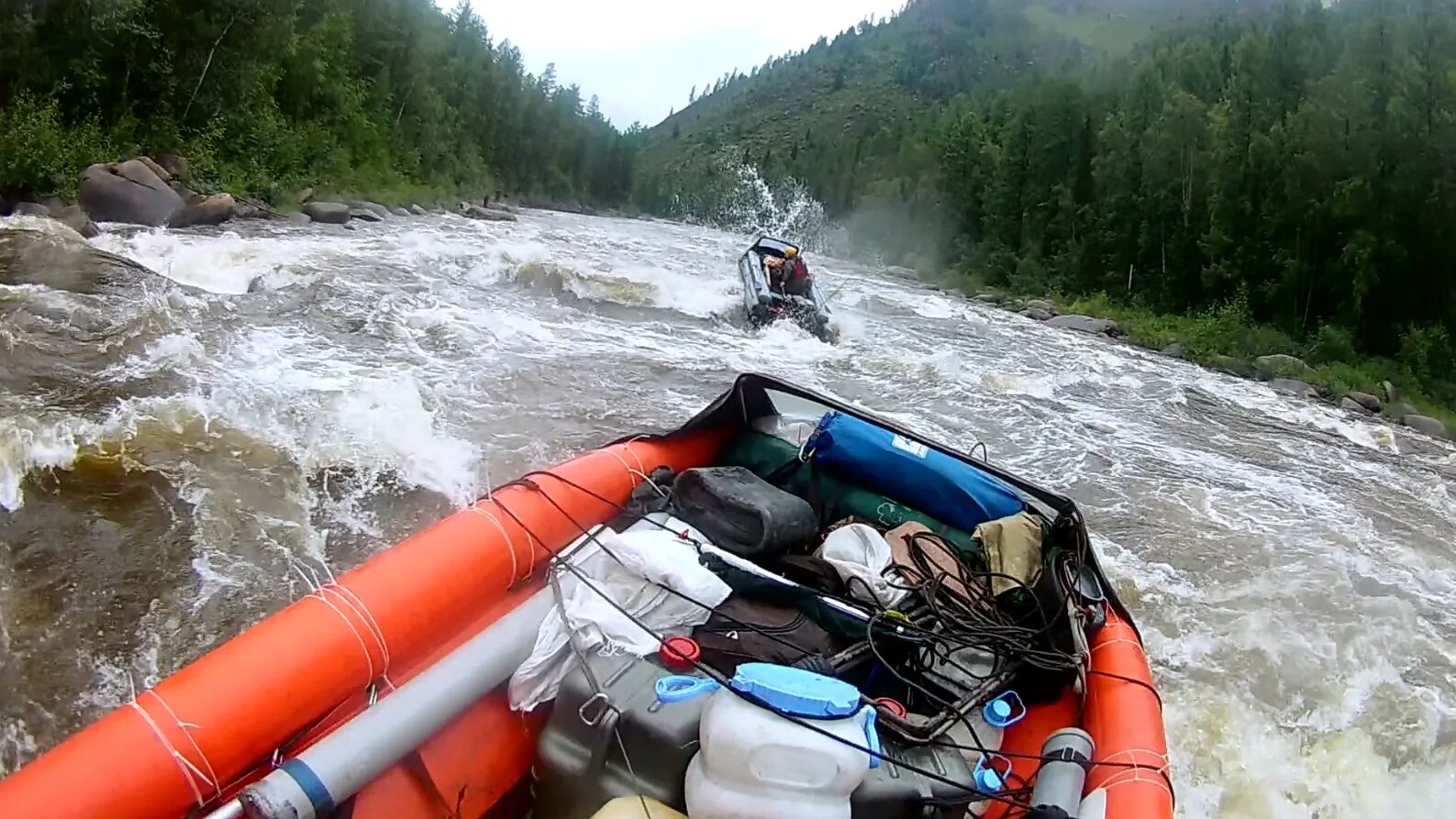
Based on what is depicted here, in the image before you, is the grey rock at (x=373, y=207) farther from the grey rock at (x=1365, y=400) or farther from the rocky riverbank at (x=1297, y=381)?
the grey rock at (x=1365, y=400)

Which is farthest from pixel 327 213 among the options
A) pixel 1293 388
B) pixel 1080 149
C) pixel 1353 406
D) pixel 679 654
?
pixel 1080 149

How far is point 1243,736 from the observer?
4461mm

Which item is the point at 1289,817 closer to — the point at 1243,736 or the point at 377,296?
the point at 1243,736

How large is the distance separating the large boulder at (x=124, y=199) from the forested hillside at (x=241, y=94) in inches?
19.9

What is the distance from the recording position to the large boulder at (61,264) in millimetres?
7637

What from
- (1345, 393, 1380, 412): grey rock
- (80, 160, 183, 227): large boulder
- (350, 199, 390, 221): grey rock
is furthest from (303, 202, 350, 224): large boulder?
(1345, 393, 1380, 412): grey rock

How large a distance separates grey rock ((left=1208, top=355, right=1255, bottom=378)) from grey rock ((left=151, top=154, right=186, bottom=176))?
18.2 metres

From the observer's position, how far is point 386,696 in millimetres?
2441

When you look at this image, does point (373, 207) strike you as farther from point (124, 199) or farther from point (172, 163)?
point (124, 199)

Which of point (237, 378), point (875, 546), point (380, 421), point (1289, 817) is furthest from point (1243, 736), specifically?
point (237, 378)

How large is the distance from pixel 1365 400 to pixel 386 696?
16.7 m

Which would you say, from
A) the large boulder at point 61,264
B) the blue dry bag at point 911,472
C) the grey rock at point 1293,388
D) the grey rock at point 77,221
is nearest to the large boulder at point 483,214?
the grey rock at point 77,221

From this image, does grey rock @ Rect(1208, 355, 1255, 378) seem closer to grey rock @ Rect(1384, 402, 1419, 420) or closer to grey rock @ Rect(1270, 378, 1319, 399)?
grey rock @ Rect(1270, 378, 1319, 399)

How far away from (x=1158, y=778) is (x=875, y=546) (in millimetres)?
1273
